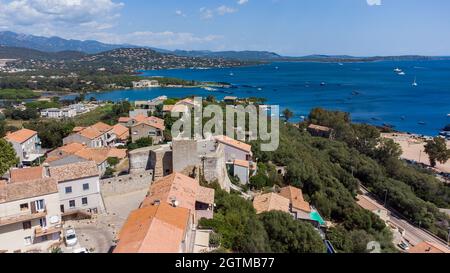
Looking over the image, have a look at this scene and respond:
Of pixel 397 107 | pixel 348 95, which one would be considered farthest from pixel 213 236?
pixel 348 95

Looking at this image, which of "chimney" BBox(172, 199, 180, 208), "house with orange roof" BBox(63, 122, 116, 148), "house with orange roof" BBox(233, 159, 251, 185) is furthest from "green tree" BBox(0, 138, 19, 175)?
"house with orange roof" BBox(233, 159, 251, 185)

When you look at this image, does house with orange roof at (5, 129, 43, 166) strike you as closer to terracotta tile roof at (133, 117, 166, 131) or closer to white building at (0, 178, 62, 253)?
terracotta tile roof at (133, 117, 166, 131)

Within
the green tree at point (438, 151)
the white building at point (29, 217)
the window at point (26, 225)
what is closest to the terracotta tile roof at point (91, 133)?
the white building at point (29, 217)

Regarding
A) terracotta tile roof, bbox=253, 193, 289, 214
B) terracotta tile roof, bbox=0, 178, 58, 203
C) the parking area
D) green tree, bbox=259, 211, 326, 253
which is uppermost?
terracotta tile roof, bbox=0, 178, 58, 203

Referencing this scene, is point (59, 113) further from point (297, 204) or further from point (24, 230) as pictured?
point (297, 204)
